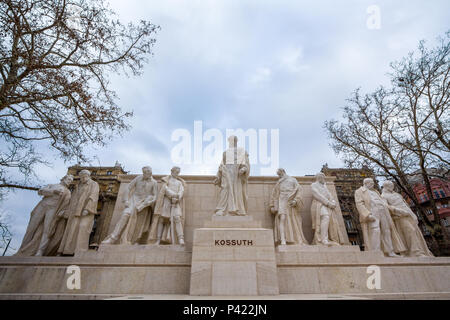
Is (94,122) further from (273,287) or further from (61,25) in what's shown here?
(273,287)

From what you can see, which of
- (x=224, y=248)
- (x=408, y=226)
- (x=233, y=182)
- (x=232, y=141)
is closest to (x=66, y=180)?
(x=233, y=182)

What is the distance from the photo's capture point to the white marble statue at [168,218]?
28.5 ft

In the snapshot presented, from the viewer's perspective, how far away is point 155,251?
787 cm

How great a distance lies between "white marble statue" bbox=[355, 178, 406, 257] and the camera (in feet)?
28.4

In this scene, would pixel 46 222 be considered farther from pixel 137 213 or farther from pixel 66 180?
pixel 137 213

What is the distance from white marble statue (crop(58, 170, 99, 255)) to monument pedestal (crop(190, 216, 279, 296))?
4.32m

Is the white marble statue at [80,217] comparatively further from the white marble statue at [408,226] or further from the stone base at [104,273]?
the white marble statue at [408,226]

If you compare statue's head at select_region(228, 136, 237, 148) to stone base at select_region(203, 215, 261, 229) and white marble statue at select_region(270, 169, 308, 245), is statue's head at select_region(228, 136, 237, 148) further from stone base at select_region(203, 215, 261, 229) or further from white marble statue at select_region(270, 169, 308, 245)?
stone base at select_region(203, 215, 261, 229)

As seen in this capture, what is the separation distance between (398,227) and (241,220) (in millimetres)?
6105

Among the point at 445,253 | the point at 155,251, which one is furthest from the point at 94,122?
the point at 445,253

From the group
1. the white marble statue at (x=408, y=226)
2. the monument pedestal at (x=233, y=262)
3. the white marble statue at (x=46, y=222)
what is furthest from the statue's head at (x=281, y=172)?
the white marble statue at (x=46, y=222)

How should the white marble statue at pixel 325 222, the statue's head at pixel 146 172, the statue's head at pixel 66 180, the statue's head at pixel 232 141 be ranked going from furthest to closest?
the statue's head at pixel 232 141
the statue's head at pixel 146 172
the statue's head at pixel 66 180
the white marble statue at pixel 325 222

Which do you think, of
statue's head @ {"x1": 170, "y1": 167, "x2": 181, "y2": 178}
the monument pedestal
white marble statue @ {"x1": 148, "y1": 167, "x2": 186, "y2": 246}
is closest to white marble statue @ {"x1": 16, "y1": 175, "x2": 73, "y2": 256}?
white marble statue @ {"x1": 148, "y1": 167, "x2": 186, "y2": 246}

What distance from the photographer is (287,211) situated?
30.5 ft
